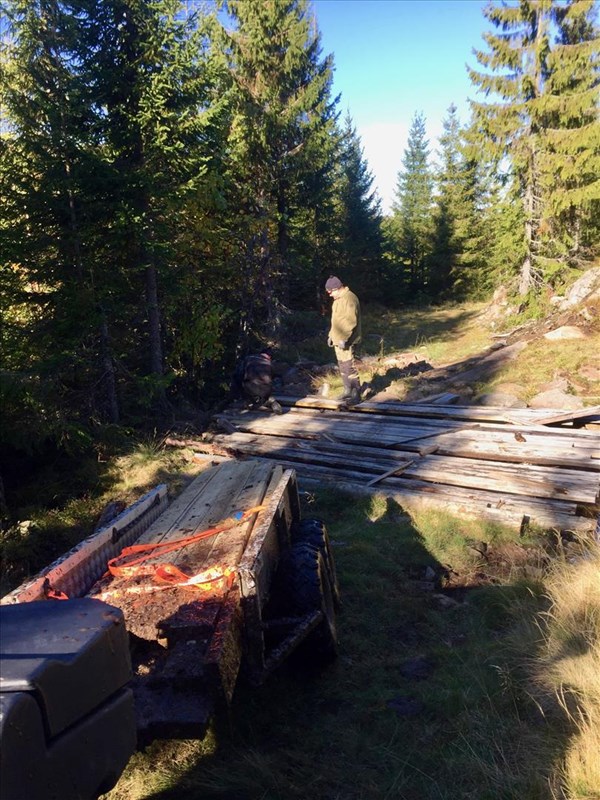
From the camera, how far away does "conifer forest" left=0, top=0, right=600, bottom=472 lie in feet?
29.5

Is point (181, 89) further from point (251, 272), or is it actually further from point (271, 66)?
point (271, 66)

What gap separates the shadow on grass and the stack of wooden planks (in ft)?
5.45

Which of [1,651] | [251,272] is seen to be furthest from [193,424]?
[1,651]

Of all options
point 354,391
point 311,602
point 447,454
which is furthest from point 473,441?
point 311,602

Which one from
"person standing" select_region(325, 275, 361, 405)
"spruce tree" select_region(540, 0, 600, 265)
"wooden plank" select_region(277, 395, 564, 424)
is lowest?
"wooden plank" select_region(277, 395, 564, 424)

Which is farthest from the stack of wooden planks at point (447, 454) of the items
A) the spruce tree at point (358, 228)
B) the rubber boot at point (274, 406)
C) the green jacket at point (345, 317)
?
the spruce tree at point (358, 228)

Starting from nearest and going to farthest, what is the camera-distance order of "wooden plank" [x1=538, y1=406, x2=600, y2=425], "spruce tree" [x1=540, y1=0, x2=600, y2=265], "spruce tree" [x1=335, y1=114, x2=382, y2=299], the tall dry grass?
1. the tall dry grass
2. "wooden plank" [x1=538, y1=406, x2=600, y2=425]
3. "spruce tree" [x1=540, y1=0, x2=600, y2=265]
4. "spruce tree" [x1=335, y1=114, x2=382, y2=299]

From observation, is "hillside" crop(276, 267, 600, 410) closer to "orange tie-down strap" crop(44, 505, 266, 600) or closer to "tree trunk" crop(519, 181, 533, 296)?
"tree trunk" crop(519, 181, 533, 296)

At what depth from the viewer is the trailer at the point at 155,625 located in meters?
1.45

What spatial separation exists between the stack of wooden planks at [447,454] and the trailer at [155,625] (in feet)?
7.82

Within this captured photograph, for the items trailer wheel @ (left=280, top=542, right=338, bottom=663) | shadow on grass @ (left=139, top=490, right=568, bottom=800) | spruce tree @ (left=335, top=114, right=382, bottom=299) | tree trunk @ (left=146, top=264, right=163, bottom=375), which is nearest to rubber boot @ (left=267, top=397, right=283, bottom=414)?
tree trunk @ (left=146, top=264, right=163, bottom=375)

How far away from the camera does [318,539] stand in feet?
14.4

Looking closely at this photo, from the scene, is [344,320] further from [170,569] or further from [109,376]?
[170,569]

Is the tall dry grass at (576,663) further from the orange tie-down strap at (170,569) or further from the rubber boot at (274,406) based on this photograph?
the rubber boot at (274,406)
